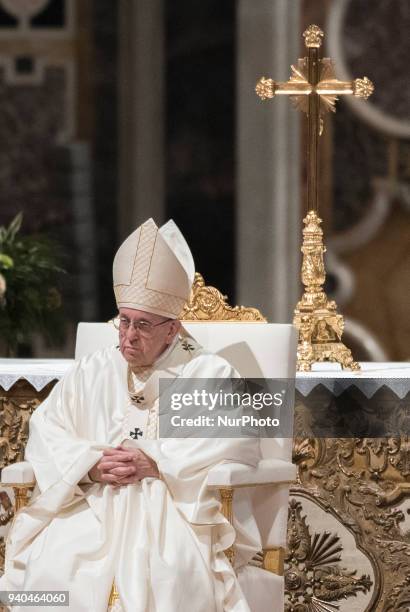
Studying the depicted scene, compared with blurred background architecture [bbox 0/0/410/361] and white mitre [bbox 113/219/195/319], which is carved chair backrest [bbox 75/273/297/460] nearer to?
white mitre [bbox 113/219/195/319]

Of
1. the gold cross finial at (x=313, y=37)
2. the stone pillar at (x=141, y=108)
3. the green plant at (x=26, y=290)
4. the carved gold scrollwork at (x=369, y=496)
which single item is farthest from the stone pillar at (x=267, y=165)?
the carved gold scrollwork at (x=369, y=496)

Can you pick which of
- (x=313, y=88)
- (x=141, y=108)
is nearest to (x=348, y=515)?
(x=313, y=88)

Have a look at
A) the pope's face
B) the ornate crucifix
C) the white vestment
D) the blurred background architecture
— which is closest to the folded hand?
the white vestment

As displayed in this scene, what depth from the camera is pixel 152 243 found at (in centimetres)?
571

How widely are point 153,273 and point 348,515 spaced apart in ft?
4.51

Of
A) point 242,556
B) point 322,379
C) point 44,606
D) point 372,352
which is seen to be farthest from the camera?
point 372,352

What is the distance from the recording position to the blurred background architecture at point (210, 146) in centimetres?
870

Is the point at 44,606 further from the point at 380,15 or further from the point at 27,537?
the point at 380,15

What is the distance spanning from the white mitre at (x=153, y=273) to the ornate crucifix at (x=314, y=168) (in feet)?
3.60

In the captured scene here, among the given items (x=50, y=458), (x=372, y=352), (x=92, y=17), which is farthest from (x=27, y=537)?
(x=92, y=17)

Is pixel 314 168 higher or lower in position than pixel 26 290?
higher

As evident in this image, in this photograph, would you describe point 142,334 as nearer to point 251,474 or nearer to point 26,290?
point 251,474

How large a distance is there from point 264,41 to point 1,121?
149 cm

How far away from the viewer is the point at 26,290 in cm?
740
